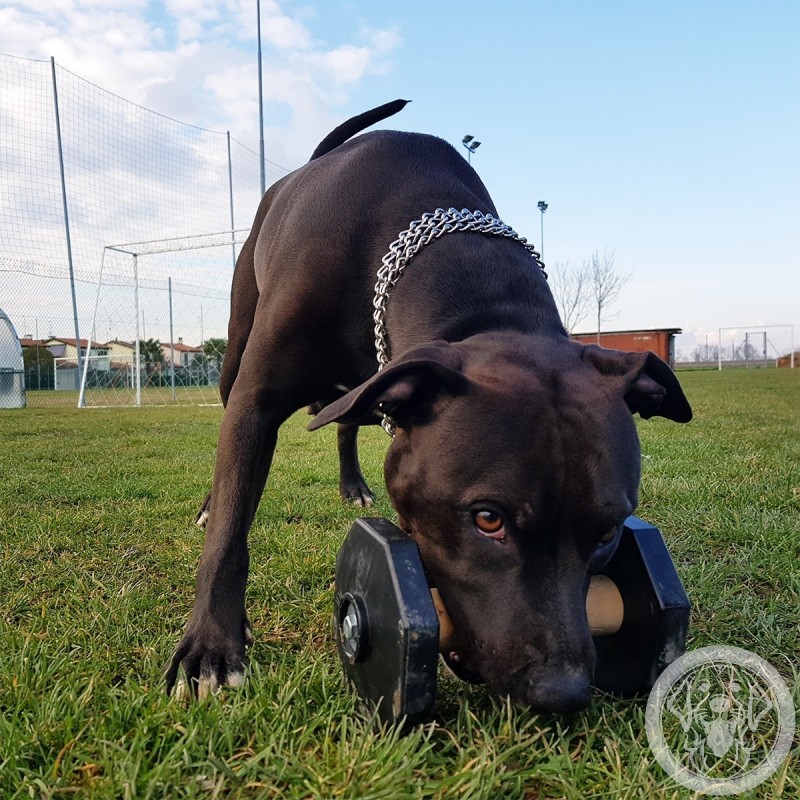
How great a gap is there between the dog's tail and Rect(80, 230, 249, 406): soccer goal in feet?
34.0

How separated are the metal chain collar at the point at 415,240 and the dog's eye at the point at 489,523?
0.91m

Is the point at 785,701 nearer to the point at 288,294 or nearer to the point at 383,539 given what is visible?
the point at 383,539

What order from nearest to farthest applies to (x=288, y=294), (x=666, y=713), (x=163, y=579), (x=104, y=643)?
(x=666, y=713) < (x=104, y=643) < (x=288, y=294) < (x=163, y=579)

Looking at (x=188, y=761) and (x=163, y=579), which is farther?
(x=163, y=579)

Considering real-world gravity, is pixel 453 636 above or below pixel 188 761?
above

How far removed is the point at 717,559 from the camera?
3.15 meters

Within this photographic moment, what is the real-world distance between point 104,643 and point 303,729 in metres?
0.89

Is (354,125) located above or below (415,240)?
above

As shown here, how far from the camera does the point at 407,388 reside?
5.83ft

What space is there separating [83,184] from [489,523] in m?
16.4

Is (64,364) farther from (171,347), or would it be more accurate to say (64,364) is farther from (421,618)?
(421,618)

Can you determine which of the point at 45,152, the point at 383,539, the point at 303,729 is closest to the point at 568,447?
the point at 383,539

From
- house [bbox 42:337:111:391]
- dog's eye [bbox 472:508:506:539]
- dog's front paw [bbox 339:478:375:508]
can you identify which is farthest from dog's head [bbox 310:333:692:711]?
house [bbox 42:337:111:391]

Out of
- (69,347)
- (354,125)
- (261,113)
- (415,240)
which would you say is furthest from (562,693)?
(69,347)
